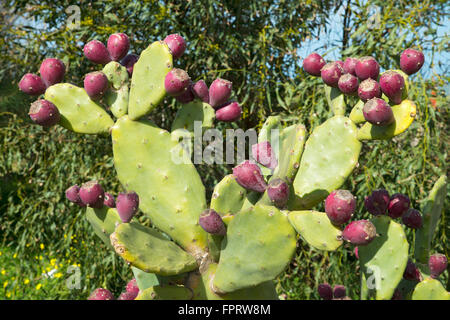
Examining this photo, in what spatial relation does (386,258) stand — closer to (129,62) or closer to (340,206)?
(340,206)

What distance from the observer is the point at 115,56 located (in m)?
1.29

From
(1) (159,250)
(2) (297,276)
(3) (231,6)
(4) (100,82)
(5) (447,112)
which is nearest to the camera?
(1) (159,250)

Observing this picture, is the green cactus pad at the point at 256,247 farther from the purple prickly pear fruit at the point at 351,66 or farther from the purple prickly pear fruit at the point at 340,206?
the purple prickly pear fruit at the point at 351,66

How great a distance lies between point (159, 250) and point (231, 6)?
2019mm

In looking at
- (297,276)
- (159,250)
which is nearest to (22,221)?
(297,276)

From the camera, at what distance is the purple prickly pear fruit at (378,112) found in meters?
1.07

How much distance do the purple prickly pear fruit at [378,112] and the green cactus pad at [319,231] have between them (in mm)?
224

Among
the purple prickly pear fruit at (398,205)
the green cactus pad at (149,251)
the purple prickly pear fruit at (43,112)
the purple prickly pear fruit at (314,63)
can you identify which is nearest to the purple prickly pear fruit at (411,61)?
the purple prickly pear fruit at (314,63)

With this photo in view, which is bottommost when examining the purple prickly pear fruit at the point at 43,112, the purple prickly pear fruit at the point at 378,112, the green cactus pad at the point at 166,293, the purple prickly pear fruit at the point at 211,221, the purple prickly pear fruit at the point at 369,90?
the green cactus pad at the point at 166,293

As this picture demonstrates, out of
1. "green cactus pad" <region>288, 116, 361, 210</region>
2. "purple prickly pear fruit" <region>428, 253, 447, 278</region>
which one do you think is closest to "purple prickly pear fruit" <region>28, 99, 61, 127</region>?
"green cactus pad" <region>288, 116, 361, 210</region>

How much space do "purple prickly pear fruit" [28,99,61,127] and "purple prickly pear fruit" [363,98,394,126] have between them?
68 centimetres

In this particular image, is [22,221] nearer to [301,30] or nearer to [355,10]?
[301,30]

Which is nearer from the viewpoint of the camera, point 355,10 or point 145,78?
point 145,78

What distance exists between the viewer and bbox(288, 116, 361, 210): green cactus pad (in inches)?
48.8
